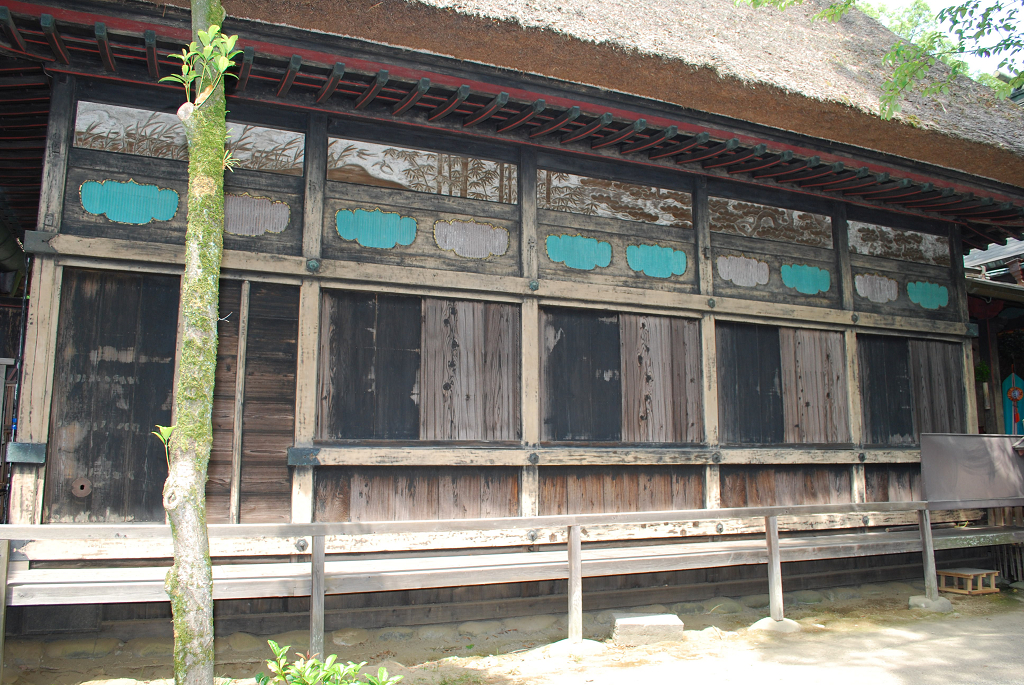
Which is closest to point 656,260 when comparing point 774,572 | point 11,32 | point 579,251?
point 579,251

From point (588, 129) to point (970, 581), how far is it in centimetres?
560

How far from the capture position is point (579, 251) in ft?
19.4

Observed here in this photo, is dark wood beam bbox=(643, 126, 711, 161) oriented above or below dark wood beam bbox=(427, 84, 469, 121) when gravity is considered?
above

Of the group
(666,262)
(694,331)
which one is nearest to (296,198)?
(666,262)

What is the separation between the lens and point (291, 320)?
5035 millimetres

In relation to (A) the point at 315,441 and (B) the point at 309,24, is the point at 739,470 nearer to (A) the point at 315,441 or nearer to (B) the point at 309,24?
(A) the point at 315,441

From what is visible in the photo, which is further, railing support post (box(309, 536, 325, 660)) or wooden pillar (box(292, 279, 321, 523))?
wooden pillar (box(292, 279, 321, 523))

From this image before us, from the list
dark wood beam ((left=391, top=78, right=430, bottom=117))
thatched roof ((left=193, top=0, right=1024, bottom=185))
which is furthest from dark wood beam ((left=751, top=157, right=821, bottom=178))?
dark wood beam ((left=391, top=78, right=430, bottom=117))

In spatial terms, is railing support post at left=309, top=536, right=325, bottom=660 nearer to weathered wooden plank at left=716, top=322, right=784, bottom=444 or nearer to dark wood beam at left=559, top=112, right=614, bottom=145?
dark wood beam at left=559, top=112, right=614, bottom=145

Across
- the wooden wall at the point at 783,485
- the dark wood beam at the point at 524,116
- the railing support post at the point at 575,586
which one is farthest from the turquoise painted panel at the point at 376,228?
the wooden wall at the point at 783,485

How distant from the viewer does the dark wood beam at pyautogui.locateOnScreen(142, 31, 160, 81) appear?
418cm

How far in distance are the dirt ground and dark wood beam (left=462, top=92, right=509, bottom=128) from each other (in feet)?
12.6

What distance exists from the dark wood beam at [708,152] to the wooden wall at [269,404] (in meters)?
3.57

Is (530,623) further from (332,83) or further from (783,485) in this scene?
(332,83)
